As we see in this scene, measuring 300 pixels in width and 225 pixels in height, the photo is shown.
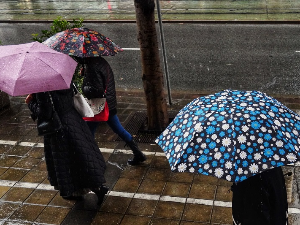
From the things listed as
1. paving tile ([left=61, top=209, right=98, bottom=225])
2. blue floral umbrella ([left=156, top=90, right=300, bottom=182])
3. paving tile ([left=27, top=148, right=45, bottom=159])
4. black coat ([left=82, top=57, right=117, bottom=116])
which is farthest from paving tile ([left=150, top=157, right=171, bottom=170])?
blue floral umbrella ([left=156, top=90, right=300, bottom=182])

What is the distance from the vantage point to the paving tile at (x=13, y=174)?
19.6 feet

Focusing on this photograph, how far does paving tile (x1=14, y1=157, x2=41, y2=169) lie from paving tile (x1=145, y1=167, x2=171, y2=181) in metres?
1.82

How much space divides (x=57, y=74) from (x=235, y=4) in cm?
1590

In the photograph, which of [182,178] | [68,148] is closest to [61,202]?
[68,148]

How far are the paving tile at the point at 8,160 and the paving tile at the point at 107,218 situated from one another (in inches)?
81.0

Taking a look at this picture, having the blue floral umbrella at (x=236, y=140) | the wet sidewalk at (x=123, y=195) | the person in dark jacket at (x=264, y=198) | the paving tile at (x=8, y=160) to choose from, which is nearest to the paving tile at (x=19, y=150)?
the wet sidewalk at (x=123, y=195)

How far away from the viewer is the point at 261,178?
297cm

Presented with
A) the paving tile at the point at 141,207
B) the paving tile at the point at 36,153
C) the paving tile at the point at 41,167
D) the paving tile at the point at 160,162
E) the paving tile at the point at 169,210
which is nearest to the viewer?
the paving tile at the point at 169,210

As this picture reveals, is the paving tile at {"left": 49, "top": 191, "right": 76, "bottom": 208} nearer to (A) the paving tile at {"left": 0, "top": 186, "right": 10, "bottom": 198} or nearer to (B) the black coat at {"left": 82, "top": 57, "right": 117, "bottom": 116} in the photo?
(A) the paving tile at {"left": 0, "top": 186, "right": 10, "bottom": 198}

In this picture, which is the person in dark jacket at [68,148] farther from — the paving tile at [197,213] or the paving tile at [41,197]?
the paving tile at [197,213]

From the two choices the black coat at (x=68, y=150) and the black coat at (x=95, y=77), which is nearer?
the black coat at (x=68, y=150)

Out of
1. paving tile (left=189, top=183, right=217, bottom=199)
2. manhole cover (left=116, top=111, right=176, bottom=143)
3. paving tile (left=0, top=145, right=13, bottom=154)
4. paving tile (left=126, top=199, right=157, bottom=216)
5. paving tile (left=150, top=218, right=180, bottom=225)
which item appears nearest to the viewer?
paving tile (left=150, top=218, right=180, bottom=225)

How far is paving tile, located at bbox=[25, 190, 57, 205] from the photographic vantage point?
17.7 ft

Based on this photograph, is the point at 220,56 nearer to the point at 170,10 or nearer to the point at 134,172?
the point at 134,172
